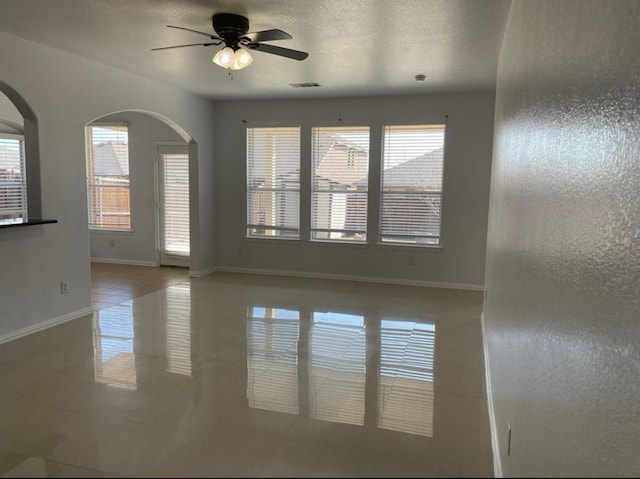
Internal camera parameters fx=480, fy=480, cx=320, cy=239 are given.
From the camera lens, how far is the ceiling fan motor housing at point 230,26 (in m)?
3.55

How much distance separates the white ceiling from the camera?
340cm

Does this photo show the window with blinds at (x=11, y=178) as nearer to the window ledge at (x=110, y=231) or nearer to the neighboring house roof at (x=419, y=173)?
the window ledge at (x=110, y=231)

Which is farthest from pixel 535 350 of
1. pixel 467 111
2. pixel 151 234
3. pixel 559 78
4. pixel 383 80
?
pixel 151 234

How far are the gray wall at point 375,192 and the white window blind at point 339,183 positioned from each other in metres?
0.12

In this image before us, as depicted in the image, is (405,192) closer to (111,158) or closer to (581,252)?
(111,158)

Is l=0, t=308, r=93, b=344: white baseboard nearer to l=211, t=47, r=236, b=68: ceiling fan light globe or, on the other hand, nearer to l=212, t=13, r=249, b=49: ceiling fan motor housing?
l=211, t=47, r=236, b=68: ceiling fan light globe

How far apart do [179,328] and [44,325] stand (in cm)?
127

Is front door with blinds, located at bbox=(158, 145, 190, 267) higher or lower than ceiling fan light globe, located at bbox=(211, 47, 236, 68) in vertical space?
lower

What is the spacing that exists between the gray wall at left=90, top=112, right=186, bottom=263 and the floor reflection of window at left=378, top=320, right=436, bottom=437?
191 inches

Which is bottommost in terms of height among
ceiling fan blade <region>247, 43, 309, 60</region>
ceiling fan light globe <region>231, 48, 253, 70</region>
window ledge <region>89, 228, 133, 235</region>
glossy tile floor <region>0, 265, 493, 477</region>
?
glossy tile floor <region>0, 265, 493, 477</region>

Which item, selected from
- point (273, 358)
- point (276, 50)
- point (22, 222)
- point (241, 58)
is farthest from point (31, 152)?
point (273, 358)

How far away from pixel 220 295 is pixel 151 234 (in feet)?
8.89

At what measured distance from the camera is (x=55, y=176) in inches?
185

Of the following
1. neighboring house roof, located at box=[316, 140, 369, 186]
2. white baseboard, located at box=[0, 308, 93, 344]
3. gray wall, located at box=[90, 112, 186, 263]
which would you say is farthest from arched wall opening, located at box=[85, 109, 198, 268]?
white baseboard, located at box=[0, 308, 93, 344]
